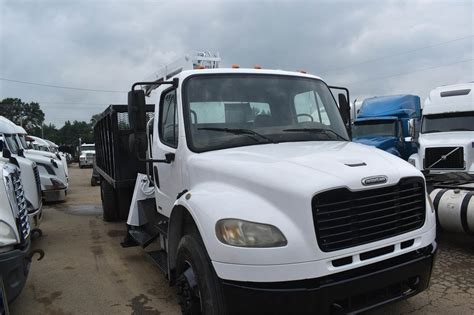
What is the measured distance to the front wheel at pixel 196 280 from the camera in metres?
3.03

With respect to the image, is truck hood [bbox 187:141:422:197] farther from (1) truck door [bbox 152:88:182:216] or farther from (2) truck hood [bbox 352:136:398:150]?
(2) truck hood [bbox 352:136:398:150]

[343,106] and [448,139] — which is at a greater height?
[343,106]

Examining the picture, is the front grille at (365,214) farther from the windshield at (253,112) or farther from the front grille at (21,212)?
the front grille at (21,212)

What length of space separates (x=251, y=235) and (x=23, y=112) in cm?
10206

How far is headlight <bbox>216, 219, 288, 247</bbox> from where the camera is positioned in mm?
2850

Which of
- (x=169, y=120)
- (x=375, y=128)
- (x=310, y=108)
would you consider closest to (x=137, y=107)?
(x=169, y=120)

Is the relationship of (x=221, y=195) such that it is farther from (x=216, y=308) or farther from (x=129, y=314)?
(x=129, y=314)

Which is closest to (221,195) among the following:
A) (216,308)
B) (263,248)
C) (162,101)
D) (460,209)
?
(263,248)

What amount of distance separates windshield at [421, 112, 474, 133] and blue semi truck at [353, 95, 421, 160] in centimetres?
142

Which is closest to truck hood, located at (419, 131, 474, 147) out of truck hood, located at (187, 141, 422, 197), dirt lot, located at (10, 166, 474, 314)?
dirt lot, located at (10, 166, 474, 314)

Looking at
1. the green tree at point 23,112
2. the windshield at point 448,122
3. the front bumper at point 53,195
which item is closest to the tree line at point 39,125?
the green tree at point 23,112

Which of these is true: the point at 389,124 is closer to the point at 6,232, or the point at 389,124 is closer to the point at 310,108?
the point at 310,108

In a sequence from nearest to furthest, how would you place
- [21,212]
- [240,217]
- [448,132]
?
[240,217], [21,212], [448,132]

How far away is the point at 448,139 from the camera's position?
31.2ft
